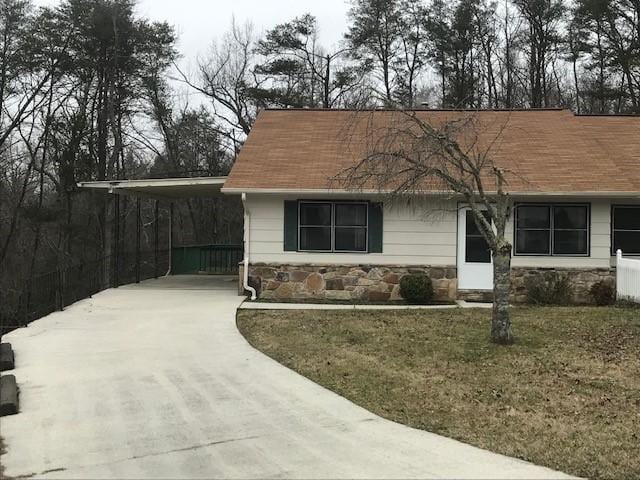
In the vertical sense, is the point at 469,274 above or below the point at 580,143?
below

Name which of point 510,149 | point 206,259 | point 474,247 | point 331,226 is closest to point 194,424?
point 331,226

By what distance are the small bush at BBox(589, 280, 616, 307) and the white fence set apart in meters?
0.22

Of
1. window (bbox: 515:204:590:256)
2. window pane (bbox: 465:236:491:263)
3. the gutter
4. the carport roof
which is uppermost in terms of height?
the carport roof

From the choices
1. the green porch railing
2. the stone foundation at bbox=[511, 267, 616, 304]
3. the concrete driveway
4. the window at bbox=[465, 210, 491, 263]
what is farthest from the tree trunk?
the green porch railing

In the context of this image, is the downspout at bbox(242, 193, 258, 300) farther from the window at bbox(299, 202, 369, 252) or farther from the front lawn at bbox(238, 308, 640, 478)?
the front lawn at bbox(238, 308, 640, 478)

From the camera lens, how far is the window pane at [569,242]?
46.2 feet

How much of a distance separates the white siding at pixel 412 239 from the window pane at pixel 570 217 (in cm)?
18

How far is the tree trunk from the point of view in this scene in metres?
8.74

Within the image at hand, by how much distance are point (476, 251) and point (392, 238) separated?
199 cm

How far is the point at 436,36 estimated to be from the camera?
2903 centimetres

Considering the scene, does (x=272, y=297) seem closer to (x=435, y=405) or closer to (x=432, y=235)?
(x=432, y=235)

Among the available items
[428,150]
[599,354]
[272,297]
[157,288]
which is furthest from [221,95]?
[599,354]

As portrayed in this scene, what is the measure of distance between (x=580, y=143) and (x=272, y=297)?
902 cm

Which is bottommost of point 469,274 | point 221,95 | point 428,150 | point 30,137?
point 469,274
